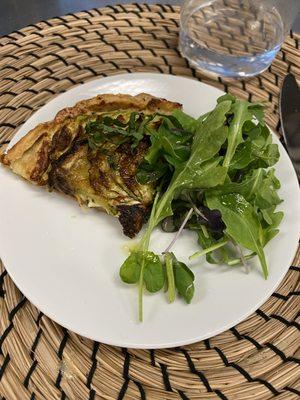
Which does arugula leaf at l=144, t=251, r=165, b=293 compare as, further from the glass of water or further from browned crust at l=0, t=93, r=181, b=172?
the glass of water

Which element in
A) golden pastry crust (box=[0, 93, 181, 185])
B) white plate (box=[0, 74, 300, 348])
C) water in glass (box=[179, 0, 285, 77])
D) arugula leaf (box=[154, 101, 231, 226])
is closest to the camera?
white plate (box=[0, 74, 300, 348])

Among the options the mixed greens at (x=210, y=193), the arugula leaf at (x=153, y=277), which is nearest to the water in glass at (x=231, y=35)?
the mixed greens at (x=210, y=193)

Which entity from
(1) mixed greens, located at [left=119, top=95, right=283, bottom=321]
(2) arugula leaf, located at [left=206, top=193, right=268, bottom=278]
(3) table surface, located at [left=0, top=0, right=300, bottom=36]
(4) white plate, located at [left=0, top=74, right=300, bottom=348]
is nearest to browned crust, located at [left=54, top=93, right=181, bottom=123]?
(1) mixed greens, located at [left=119, top=95, right=283, bottom=321]

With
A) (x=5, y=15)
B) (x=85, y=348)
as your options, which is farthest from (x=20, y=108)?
(x=5, y=15)

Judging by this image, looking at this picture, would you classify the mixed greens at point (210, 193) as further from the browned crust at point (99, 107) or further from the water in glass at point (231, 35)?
the water in glass at point (231, 35)

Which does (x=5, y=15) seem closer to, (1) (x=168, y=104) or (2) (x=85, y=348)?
(1) (x=168, y=104)
